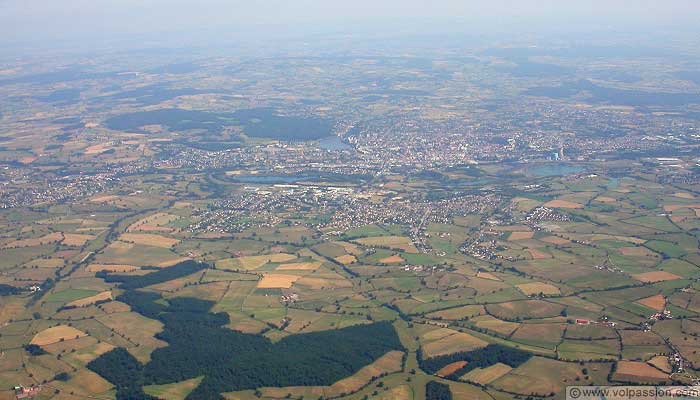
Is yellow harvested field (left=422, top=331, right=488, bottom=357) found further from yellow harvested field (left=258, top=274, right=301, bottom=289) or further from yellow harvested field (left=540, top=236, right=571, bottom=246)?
yellow harvested field (left=540, top=236, right=571, bottom=246)

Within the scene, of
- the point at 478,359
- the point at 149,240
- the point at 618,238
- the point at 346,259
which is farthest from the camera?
the point at 149,240

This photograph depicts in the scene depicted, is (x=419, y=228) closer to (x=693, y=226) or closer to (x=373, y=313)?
(x=373, y=313)

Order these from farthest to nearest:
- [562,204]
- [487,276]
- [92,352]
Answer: [562,204] → [487,276] → [92,352]

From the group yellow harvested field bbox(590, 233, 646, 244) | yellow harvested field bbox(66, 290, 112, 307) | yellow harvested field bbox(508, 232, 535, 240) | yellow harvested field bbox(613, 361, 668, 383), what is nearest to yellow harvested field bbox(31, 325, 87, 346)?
yellow harvested field bbox(66, 290, 112, 307)

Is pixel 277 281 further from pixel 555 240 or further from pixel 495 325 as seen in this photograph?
pixel 555 240

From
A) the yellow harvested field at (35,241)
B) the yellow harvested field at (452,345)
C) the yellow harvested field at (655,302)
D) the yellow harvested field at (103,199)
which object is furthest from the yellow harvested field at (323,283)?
the yellow harvested field at (103,199)

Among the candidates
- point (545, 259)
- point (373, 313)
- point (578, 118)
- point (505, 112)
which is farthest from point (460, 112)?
point (373, 313)

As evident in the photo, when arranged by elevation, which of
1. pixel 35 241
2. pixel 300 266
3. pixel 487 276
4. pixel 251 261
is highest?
pixel 487 276

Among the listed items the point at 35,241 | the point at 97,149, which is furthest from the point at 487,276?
the point at 97,149
